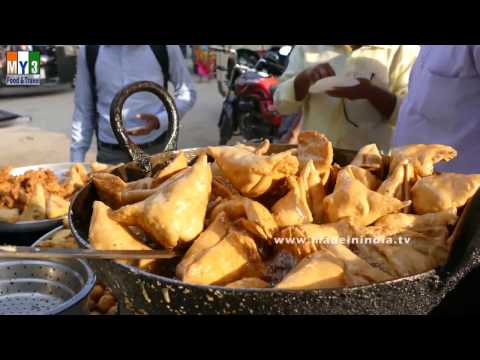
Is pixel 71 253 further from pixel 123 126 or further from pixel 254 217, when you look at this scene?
pixel 123 126

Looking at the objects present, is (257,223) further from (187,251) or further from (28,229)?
(28,229)

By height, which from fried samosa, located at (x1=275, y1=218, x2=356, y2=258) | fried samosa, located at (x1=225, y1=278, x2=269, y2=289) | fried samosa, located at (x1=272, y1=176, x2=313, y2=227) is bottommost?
fried samosa, located at (x1=225, y1=278, x2=269, y2=289)

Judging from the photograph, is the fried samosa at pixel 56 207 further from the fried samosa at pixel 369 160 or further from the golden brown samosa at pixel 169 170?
the fried samosa at pixel 369 160

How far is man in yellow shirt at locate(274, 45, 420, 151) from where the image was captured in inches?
102

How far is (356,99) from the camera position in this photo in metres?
2.49

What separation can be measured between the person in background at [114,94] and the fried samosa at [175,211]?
1.90 meters

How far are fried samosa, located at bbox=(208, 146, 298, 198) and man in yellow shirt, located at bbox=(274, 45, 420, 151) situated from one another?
1545 millimetres

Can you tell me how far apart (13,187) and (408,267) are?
178 centimetres

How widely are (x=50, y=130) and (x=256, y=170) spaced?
7.33 m

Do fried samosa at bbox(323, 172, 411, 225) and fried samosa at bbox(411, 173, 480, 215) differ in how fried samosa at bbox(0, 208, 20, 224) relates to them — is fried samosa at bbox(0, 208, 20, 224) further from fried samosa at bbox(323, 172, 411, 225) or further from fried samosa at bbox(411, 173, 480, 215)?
fried samosa at bbox(411, 173, 480, 215)

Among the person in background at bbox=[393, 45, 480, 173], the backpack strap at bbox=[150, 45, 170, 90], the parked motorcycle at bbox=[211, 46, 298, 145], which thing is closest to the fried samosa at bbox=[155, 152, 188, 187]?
the person in background at bbox=[393, 45, 480, 173]

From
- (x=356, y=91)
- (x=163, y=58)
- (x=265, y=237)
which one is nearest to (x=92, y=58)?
(x=163, y=58)

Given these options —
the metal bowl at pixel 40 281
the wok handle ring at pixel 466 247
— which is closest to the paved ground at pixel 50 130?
the metal bowl at pixel 40 281
